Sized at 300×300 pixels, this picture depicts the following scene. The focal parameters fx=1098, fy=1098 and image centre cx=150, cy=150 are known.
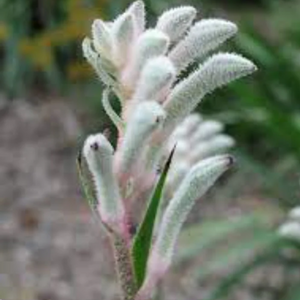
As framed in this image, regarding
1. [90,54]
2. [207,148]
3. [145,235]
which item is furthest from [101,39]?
[207,148]

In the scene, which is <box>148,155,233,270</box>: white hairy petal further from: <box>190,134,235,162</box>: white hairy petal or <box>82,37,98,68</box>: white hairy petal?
<box>190,134,235,162</box>: white hairy petal

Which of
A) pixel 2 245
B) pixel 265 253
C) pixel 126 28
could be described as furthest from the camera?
pixel 2 245

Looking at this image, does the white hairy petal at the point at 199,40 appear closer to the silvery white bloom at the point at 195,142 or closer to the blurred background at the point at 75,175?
the silvery white bloom at the point at 195,142

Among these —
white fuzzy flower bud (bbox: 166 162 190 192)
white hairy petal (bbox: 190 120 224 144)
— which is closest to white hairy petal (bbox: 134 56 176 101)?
white fuzzy flower bud (bbox: 166 162 190 192)

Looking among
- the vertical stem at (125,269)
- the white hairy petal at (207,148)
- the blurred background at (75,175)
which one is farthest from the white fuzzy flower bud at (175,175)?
the blurred background at (75,175)

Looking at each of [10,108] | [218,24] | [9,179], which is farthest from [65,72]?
[218,24]

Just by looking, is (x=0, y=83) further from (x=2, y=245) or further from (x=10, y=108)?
(x=2, y=245)

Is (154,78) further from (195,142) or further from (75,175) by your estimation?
(75,175)
